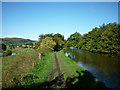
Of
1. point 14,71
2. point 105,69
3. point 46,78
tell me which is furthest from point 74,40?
point 46,78

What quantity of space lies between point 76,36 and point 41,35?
4906 cm

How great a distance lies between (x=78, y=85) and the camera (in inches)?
321

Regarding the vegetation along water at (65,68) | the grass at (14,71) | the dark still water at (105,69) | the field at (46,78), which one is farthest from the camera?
the dark still water at (105,69)

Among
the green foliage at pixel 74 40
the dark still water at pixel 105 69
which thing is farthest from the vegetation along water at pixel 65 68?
the green foliage at pixel 74 40

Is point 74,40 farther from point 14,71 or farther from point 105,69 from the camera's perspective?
point 14,71

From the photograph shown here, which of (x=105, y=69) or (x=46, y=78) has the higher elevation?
(x=46, y=78)

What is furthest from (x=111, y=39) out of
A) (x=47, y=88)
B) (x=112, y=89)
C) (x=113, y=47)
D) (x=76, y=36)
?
(x=76, y=36)

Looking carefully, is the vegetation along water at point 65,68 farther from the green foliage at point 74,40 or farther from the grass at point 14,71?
the green foliage at point 74,40

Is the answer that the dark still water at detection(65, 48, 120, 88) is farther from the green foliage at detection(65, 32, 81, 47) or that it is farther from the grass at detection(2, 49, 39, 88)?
the green foliage at detection(65, 32, 81, 47)

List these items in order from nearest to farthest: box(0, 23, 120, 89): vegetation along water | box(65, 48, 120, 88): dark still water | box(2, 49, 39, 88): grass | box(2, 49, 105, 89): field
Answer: box(2, 49, 105, 89): field < box(2, 49, 39, 88): grass < box(0, 23, 120, 89): vegetation along water < box(65, 48, 120, 88): dark still water

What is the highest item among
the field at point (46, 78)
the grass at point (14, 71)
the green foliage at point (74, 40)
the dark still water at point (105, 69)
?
the green foliage at point (74, 40)

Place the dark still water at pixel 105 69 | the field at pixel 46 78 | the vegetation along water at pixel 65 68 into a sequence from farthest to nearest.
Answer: the dark still water at pixel 105 69, the vegetation along water at pixel 65 68, the field at pixel 46 78

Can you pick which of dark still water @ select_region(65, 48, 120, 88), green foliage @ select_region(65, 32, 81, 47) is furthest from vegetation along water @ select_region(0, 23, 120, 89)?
green foliage @ select_region(65, 32, 81, 47)

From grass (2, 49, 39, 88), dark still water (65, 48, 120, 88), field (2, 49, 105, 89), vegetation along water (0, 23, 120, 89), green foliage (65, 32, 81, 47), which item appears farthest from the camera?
green foliage (65, 32, 81, 47)
